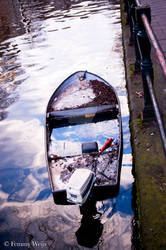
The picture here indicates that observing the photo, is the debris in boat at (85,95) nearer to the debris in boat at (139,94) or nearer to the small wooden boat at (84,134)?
the small wooden boat at (84,134)

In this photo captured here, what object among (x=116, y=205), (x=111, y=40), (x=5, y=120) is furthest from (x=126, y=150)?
(x=111, y=40)

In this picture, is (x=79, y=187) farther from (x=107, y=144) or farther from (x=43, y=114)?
(x=43, y=114)

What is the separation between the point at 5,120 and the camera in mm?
8172

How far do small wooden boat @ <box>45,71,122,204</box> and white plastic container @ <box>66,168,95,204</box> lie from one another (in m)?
0.35

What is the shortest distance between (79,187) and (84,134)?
2527 millimetres

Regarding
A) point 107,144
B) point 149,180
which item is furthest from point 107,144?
point 149,180

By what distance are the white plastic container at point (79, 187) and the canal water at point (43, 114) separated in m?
0.89

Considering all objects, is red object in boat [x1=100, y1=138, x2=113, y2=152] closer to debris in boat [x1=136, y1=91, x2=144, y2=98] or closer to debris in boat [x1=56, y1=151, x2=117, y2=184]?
debris in boat [x1=56, y1=151, x2=117, y2=184]

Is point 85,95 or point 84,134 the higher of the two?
point 85,95

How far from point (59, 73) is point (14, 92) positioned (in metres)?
1.93

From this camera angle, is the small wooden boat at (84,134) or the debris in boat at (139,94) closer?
the small wooden boat at (84,134)

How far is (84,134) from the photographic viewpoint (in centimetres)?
604

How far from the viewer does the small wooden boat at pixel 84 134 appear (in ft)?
15.1

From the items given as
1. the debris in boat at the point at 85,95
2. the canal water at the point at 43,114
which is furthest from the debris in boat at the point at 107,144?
the debris in boat at the point at 85,95
